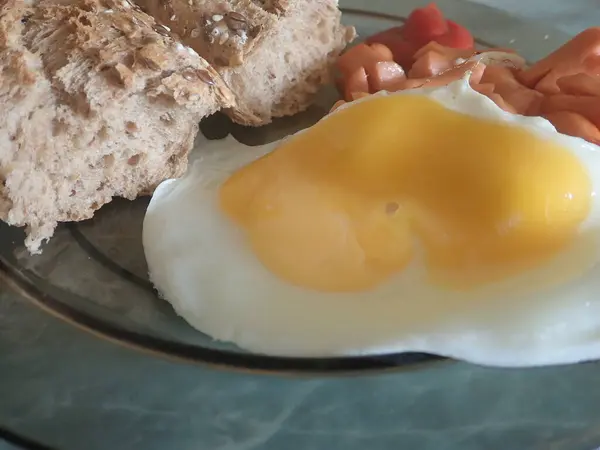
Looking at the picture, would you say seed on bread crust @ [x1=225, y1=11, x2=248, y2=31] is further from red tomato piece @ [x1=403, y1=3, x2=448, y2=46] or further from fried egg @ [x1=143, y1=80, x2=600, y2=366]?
red tomato piece @ [x1=403, y1=3, x2=448, y2=46]

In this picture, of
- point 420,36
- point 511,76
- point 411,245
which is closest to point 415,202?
point 411,245

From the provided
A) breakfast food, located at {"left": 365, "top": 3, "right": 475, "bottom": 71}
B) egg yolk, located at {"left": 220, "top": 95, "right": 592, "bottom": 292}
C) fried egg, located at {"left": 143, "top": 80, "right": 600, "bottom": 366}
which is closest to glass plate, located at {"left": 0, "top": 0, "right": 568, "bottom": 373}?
fried egg, located at {"left": 143, "top": 80, "right": 600, "bottom": 366}

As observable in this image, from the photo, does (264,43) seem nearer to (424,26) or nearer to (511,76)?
(424,26)

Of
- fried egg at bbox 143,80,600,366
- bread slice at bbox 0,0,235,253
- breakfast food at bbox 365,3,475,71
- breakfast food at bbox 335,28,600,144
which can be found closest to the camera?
fried egg at bbox 143,80,600,366

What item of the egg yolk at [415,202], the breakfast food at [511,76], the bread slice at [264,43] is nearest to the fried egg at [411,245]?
the egg yolk at [415,202]

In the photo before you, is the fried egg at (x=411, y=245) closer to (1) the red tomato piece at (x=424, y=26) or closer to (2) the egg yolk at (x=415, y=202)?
(2) the egg yolk at (x=415, y=202)
